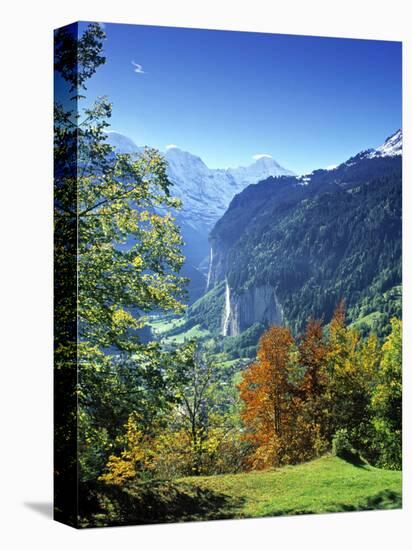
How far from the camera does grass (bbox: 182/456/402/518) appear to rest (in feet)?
55.5

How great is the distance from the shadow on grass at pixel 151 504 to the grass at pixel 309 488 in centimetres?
12

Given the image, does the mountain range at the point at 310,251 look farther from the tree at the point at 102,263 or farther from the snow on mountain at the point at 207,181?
the tree at the point at 102,263

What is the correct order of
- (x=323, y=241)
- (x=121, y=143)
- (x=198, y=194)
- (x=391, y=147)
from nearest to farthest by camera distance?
(x=121, y=143), (x=198, y=194), (x=323, y=241), (x=391, y=147)

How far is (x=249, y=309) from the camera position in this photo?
17.5 metres

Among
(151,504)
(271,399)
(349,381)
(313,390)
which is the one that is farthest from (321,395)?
(151,504)

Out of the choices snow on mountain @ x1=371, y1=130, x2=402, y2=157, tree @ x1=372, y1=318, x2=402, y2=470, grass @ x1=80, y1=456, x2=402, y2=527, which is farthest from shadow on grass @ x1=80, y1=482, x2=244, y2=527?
snow on mountain @ x1=371, y1=130, x2=402, y2=157

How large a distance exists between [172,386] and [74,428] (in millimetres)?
1577

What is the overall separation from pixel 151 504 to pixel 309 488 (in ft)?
7.50

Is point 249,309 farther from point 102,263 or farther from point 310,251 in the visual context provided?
point 102,263

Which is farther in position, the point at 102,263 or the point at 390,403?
the point at 390,403

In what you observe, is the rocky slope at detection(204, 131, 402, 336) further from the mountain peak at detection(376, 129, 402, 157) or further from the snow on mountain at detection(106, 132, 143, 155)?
the snow on mountain at detection(106, 132, 143, 155)

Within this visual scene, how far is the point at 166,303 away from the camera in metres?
17.0

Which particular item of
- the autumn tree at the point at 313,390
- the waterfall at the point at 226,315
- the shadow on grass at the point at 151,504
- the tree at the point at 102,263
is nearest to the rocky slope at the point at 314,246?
the waterfall at the point at 226,315

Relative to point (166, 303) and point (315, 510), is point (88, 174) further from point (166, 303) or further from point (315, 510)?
point (315, 510)
